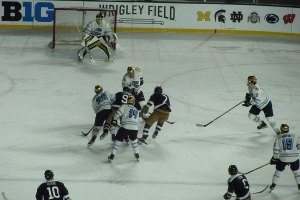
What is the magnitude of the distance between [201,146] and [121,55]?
6077mm

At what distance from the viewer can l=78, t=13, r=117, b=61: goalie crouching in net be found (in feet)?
55.3

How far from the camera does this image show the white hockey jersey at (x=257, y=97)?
12516mm

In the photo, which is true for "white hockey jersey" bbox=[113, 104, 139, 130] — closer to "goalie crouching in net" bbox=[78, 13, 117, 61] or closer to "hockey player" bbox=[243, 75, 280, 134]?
"hockey player" bbox=[243, 75, 280, 134]

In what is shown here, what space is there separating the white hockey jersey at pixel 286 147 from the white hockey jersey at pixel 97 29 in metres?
7.62

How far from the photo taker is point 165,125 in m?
13.2

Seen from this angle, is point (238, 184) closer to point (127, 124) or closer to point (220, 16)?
point (127, 124)

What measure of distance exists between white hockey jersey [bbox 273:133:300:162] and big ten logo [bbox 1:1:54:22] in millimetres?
10730

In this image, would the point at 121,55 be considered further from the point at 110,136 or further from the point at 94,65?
the point at 110,136

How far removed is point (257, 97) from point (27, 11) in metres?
9.00

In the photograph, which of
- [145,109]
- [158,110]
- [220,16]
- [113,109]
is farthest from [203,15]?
[113,109]

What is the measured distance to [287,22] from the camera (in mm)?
20344

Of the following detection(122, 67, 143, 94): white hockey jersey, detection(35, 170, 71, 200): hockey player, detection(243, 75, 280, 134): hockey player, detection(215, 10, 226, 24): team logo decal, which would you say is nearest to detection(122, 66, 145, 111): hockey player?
detection(122, 67, 143, 94): white hockey jersey

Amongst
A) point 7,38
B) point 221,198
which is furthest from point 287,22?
point 221,198

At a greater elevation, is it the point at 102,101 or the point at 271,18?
the point at 271,18
